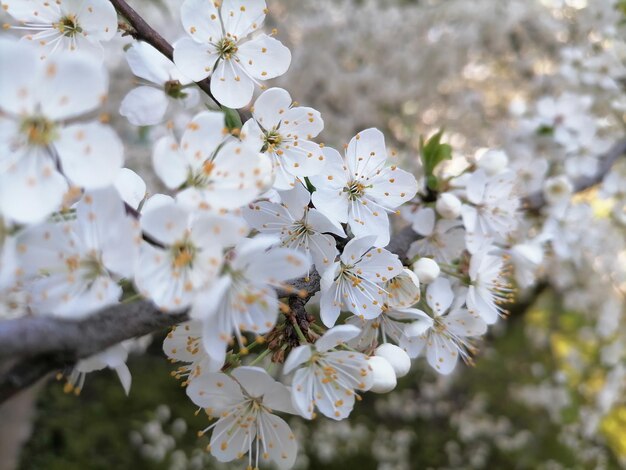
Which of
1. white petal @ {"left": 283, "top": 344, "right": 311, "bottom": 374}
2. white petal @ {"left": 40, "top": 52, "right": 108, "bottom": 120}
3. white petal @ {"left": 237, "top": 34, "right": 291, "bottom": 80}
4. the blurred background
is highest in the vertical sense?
white petal @ {"left": 40, "top": 52, "right": 108, "bottom": 120}

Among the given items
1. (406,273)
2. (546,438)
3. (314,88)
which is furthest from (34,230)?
(546,438)

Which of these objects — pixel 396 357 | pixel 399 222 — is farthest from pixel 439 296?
pixel 399 222

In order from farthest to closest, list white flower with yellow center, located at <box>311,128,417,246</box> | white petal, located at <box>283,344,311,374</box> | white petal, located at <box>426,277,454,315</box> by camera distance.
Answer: white petal, located at <box>426,277,454,315</box> → white flower with yellow center, located at <box>311,128,417,246</box> → white petal, located at <box>283,344,311,374</box>

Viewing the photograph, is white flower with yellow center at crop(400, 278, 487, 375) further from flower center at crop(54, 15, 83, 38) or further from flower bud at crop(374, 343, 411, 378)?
flower center at crop(54, 15, 83, 38)

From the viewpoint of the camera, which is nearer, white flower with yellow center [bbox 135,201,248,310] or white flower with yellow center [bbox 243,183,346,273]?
white flower with yellow center [bbox 135,201,248,310]

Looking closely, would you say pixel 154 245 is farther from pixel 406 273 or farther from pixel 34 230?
pixel 406 273

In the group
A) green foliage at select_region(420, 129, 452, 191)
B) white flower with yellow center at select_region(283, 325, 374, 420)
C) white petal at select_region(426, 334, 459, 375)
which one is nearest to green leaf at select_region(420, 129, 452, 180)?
green foliage at select_region(420, 129, 452, 191)

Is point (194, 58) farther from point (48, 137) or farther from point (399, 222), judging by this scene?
point (399, 222)
